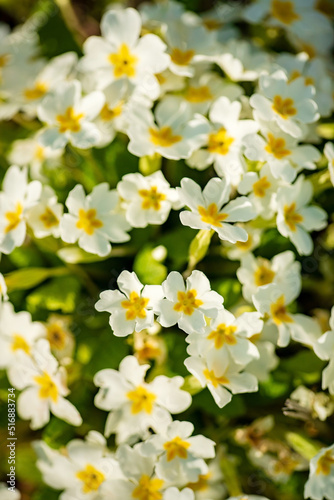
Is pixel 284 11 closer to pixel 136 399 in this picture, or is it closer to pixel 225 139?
pixel 225 139

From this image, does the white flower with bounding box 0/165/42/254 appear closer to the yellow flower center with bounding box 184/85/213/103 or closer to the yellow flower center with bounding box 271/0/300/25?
the yellow flower center with bounding box 184/85/213/103

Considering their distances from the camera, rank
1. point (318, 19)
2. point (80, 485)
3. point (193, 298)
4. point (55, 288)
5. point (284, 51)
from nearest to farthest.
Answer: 1. point (193, 298)
2. point (80, 485)
3. point (55, 288)
4. point (318, 19)
5. point (284, 51)

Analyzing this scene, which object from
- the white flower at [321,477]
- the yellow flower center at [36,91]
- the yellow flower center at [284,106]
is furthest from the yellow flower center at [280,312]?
the yellow flower center at [36,91]

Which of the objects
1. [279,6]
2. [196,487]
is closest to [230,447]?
[196,487]

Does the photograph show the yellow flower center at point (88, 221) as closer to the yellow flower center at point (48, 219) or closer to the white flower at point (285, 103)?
the yellow flower center at point (48, 219)

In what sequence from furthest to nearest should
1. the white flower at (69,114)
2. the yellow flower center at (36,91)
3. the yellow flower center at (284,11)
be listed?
the yellow flower center at (284,11) < the yellow flower center at (36,91) < the white flower at (69,114)

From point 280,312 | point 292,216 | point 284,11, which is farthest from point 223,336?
point 284,11

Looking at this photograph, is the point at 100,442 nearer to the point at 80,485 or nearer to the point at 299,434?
the point at 80,485
